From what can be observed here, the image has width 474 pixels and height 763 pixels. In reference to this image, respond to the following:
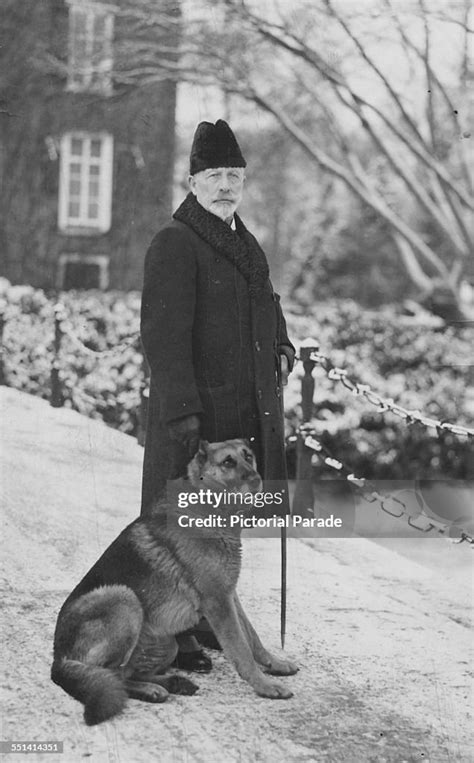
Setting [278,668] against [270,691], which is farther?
[278,668]

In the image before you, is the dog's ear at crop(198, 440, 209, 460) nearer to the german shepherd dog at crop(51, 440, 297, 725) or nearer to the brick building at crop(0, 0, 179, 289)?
the german shepherd dog at crop(51, 440, 297, 725)

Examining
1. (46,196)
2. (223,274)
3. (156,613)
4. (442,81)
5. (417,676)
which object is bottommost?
(417,676)

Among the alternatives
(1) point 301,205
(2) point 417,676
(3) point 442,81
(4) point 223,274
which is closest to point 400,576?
(2) point 417,676

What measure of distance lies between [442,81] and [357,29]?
999 mm

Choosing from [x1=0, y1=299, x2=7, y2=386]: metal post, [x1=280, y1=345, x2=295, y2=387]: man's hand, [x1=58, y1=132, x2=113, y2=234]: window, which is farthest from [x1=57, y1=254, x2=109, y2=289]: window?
[x1=280, y1=345, x2=295, y2=387]: man's hand

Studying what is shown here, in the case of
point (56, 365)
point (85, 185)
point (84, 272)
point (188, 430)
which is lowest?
point (188, 430)

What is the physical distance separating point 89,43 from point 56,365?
5.67ft

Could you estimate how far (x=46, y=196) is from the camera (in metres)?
3.97

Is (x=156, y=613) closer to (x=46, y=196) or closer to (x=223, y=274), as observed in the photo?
(x=223, y=274)

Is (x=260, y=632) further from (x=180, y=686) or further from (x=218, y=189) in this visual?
(x=218, y=189)

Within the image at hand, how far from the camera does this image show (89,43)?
4492 millimetres

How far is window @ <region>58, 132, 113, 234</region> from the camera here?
3.92m

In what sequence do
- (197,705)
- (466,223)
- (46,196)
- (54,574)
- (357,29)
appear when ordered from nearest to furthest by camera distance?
(197,705) < (54,574) < (46,196) < (357,29) < (466,223)

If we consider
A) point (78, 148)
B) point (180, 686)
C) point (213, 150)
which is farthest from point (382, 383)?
point (180, 686)
